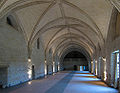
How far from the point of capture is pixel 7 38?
42.2 feet

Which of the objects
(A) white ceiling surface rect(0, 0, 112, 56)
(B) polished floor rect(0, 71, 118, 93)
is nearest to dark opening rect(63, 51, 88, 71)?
(A) white ceiling surface rect(0, 0, 112, 56)

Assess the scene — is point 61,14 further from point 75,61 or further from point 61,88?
point 75,61

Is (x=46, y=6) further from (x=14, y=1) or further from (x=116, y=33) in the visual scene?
(x=116, y=33)

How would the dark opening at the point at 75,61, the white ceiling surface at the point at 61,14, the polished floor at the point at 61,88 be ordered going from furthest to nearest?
1. the dark opening at the point at 75,61
2. the white ceiling surface at the point at 61,14
3. the polished floor at the point at 61,88

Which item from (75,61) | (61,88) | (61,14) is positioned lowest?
(61,88)

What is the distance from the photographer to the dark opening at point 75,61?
44.2m

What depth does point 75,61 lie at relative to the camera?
44656 mm

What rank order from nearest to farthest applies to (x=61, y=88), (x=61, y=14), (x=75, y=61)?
(x=61, y=88) → (x=61, y=14) → (x=75, y=61)

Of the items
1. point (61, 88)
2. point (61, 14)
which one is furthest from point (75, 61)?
point (61, 88)

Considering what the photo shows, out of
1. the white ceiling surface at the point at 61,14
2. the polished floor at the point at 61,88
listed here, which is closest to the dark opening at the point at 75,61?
the white ceiling surface at the point at 61,14

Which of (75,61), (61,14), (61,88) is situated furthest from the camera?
(75,61)

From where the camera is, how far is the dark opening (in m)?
44.2

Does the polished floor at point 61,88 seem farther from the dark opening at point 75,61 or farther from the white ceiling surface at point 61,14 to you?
the dark opening at point 75,61

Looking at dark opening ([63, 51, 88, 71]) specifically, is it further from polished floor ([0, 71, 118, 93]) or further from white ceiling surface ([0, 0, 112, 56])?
polished floor ([0, 71, 118, 93])
